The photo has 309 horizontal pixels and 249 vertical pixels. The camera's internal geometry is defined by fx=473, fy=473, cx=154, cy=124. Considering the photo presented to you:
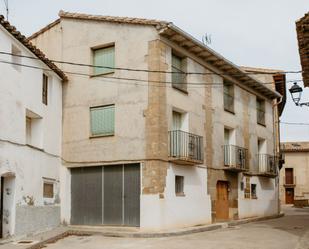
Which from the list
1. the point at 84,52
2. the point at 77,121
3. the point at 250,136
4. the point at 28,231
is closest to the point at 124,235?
the point at 28,231

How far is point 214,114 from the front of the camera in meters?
20.3

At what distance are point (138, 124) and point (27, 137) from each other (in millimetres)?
3814

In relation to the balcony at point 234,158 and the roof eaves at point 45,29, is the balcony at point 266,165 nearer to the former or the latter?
the balcony at point 234,158

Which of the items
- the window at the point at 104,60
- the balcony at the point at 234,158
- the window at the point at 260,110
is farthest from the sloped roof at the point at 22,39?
the window at the point at 260,110

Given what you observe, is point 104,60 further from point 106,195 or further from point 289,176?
point 289,176

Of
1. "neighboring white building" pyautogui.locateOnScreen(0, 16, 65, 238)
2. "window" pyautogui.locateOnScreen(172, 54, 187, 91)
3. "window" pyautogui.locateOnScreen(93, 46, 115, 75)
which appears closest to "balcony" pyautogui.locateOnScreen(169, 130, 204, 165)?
"window" pyautogui.locateOnScreen(172, 54, 187, 91)

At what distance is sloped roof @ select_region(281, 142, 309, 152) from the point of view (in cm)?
4447

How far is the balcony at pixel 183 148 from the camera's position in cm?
1673

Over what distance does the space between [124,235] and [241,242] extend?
3822 mm

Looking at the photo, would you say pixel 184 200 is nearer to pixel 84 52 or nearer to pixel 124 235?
pixel 124 235

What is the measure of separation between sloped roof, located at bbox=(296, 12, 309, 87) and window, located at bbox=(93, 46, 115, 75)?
766 centimetres

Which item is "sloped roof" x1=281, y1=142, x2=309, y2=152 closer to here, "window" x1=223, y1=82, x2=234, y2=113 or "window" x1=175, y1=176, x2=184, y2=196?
"window" x1=223, y1=82, x2=234, y2=113

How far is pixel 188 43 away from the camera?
58.5 ft

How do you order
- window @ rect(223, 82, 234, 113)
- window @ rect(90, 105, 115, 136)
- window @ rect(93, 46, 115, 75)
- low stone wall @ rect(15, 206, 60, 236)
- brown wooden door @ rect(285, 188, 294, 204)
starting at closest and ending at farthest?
low stone wall @ rect(15, 206, 60, 236), window @ rect(90, 105, 115, 136), window @ rect(93, 46, 115, 75), window @ rect(223, 82, 234, 113), brown wooden door @ rect(285, 188, 294, 204)
